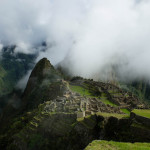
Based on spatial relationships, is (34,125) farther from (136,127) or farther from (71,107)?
(136,127)

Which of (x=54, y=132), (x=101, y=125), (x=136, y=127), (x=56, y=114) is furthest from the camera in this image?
(x=56, y=114)

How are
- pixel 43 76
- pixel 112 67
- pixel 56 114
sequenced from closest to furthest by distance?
pixel 56 114, pixel 43 76, pixel 112 67

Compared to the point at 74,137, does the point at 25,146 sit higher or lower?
lower

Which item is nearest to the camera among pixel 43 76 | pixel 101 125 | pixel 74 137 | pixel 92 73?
pixel 101 125

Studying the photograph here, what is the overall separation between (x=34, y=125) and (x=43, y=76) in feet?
194

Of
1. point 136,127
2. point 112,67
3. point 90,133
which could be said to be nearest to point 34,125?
point 90,133

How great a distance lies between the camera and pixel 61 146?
2481 cm

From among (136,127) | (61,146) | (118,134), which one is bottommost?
(61,146)

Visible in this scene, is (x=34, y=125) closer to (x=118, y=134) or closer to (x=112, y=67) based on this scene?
(x=118, y=134)

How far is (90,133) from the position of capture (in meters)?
22.1

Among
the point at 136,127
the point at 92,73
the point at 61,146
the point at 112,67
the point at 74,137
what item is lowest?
the point at 61,146

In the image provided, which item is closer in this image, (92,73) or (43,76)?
(43,76)

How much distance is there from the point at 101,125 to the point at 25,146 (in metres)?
18.1

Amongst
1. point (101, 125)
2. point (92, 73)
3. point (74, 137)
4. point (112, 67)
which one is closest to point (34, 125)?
point (74, 137)
